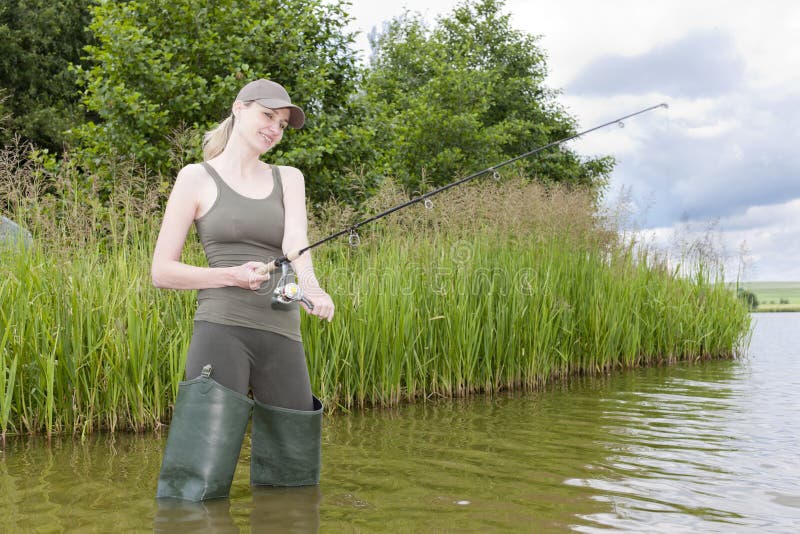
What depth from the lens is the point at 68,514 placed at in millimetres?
3602

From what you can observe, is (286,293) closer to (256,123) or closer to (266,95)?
(256,123)

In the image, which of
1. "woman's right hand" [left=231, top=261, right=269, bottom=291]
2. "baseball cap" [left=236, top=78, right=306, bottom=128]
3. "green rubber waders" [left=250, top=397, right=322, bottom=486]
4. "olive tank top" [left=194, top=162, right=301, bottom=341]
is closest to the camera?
"woman's right hand" [left=231, top=261, right=269, bottom=291]

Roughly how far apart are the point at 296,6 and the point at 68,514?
8.72 m

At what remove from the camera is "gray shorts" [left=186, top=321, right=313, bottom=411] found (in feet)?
10.3

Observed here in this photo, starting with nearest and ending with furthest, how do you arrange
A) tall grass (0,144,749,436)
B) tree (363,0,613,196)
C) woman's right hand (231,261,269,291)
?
woman's right hand (231,261,269,291) < tall grass (0,144,749,436) < tree (363,0,613,196)

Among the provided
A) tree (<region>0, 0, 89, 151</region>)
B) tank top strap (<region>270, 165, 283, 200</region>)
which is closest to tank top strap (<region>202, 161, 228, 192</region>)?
tank top strap (<region>270, 165, 283, 200</region>)

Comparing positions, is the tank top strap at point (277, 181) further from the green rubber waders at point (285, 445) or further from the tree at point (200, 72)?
the tree at point (200, 72)

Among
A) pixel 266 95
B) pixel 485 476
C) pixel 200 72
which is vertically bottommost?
pixel 485 476

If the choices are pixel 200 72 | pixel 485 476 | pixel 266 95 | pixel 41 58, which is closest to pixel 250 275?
pixel 266 95

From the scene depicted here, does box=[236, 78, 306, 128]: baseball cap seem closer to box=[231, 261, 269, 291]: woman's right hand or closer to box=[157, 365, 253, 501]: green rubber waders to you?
box=[231, 261, 269, 291]: woman's right hand

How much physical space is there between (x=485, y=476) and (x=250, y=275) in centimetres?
202

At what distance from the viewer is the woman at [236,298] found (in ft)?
10.3

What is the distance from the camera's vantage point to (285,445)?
346 centimetres

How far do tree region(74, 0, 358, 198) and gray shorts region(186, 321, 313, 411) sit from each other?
6.69 meters
